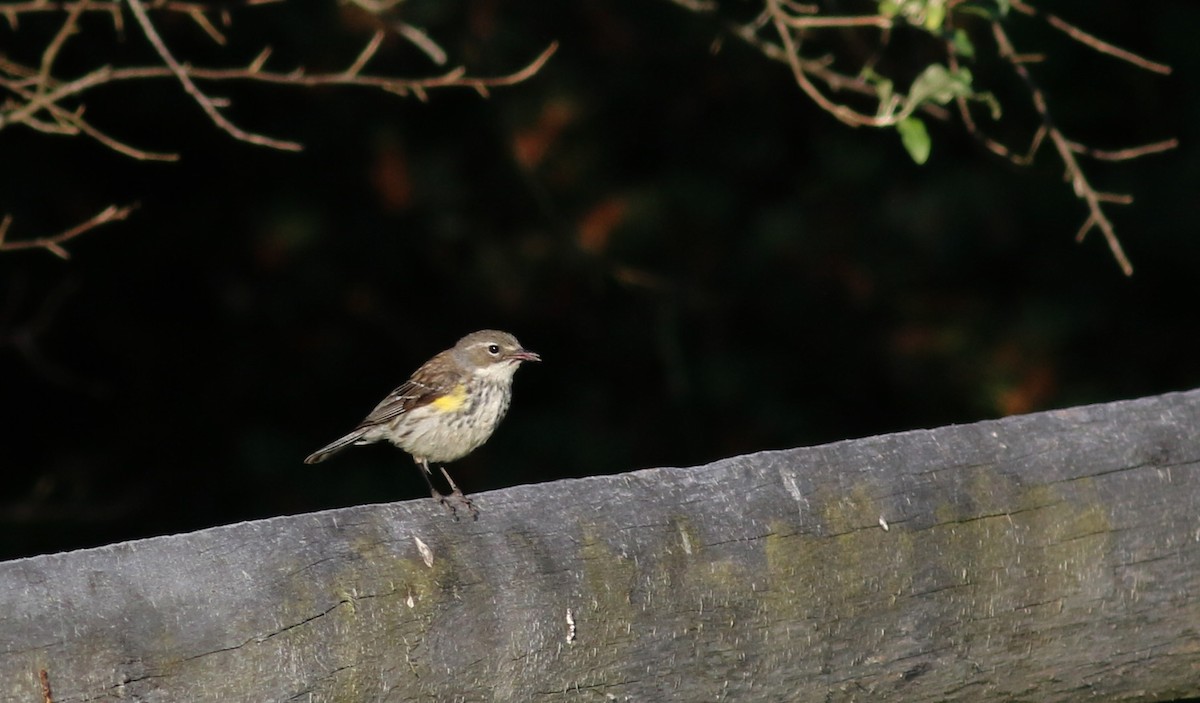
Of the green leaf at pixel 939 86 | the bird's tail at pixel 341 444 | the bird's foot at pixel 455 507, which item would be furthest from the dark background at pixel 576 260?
the bird's foot at pixel 455 507

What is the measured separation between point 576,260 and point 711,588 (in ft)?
17.5

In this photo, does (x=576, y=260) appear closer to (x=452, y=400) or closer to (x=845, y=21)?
(x=452, y=400)

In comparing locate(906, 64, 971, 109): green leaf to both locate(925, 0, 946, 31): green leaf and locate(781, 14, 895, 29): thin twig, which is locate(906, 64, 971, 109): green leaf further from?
locate(781, 14, 895, 29): thin twig

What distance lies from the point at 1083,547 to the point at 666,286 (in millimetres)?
5596

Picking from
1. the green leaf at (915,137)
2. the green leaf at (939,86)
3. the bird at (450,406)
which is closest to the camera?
the green leaf at (939,86)

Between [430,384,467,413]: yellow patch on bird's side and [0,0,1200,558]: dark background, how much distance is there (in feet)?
7.97

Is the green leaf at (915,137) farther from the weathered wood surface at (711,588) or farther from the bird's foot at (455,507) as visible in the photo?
the bird's foot at (455,507)

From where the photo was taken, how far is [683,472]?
2.70 meters

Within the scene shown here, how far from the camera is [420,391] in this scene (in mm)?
5137

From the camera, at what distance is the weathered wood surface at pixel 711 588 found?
2.08 meters

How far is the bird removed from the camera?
493 cm

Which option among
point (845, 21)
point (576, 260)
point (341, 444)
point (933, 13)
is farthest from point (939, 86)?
point (576, 260)

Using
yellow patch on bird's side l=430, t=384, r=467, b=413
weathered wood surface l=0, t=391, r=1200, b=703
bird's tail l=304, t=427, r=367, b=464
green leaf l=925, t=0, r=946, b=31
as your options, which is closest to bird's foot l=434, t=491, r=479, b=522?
weathered wood surface l=0, t=391, r=1200, b=703

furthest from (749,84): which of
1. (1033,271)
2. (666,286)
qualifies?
(1033,271)
